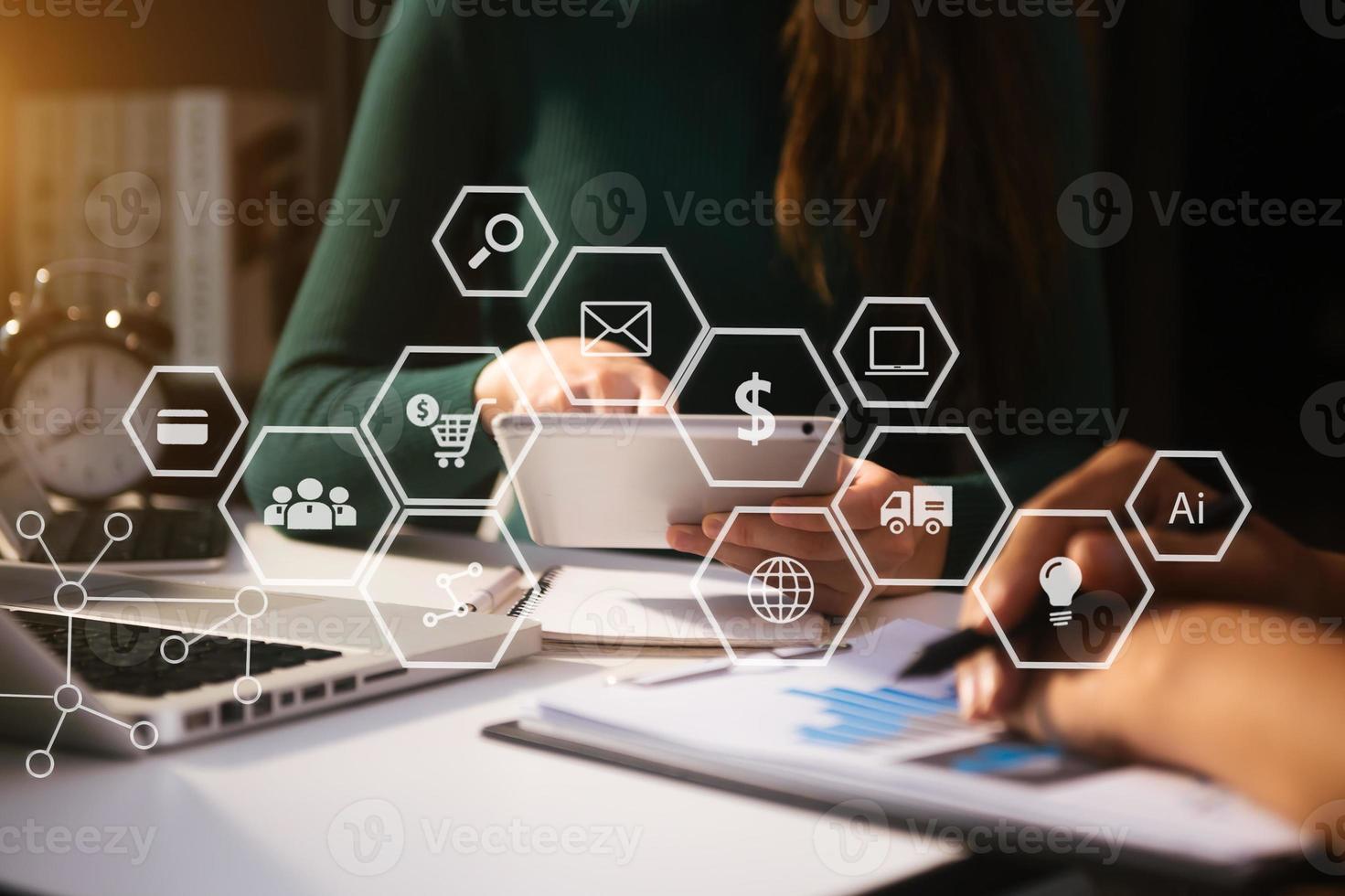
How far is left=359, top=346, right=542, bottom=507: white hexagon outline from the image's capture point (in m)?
0.41

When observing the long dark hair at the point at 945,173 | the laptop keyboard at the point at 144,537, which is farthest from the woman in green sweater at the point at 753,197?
the laptop keyboard at the point at 144,537

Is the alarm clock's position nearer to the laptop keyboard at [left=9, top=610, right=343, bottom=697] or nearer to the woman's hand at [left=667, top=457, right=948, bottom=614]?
the laptop keyboard at [left=9, top=610, right=343, bottom=697]

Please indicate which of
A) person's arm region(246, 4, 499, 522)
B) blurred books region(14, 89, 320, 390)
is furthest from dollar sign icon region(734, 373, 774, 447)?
blurred books region(14, 89, 320, 390)

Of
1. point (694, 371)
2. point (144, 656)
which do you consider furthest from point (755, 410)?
point (144, 656)

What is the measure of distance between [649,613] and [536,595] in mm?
61

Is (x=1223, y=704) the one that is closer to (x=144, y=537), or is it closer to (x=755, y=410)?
(x=755, y=410)

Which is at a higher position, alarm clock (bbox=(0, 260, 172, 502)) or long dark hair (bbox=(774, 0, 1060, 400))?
long dark hair (bbox=(774, 0, 1060, 400))

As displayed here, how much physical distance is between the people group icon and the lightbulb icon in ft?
0.91

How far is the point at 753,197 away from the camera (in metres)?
0.47

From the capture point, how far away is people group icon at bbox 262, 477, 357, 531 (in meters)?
0.44

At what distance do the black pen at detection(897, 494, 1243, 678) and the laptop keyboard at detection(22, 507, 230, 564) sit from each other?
12.1 inches

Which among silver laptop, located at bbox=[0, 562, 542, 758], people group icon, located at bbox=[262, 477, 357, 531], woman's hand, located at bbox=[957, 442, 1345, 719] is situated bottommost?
silver laptop, located at bbox=[0, 562, 542, 758]

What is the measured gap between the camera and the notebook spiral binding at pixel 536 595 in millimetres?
457

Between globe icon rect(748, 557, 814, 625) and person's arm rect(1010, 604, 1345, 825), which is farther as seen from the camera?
globe icon rect(748, 557, 814, 625)
